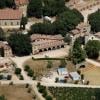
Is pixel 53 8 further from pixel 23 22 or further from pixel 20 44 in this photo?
pixel 20 44

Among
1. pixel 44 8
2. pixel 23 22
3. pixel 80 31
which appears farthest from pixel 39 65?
pixel 44 8

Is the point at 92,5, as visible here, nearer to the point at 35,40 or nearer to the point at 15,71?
the point at 35,40

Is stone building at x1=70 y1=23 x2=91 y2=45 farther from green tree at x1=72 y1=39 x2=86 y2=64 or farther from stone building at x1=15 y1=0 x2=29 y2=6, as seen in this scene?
stone building at x1=15 y1=0 x2=29 y2=6

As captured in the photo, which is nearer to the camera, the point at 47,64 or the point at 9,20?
the point at 47,64

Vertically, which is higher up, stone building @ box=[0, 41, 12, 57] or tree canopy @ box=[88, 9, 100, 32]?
tree canopy @ box=[88, 9, 100, 32]

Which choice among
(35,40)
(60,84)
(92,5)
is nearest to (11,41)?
(35,40)

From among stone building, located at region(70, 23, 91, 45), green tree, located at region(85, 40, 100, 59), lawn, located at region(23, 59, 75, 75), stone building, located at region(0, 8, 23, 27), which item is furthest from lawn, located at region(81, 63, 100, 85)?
stone building, located at region(0, 8, 23, 27)
